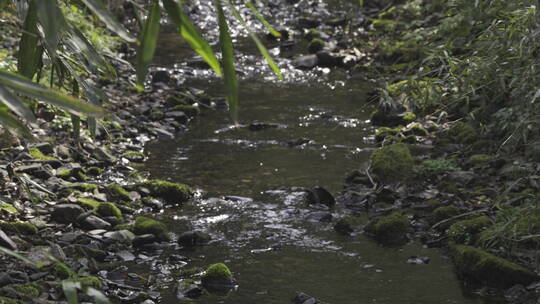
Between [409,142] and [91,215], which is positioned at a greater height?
[409,142]

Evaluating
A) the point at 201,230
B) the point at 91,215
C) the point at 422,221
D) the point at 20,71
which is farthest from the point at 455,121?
the point at 20,71

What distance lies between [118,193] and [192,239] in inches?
39.4

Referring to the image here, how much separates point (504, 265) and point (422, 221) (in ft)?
3.58

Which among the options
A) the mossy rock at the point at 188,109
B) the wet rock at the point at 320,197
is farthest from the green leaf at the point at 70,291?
the mossy rock at the point at 188,109

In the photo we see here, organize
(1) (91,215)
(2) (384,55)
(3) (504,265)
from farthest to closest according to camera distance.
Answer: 1. (2) (384,55)
2. (1) (91,215)
3. (3) (504,265)

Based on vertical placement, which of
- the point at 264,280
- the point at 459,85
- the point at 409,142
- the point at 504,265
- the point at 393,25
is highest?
the point at 393,25

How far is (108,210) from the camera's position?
18.2ft

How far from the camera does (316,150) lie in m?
7.19

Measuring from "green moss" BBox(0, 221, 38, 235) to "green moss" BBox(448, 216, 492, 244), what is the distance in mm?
2522

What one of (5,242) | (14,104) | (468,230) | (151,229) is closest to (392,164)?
(468,230)

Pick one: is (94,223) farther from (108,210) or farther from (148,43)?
(148,43)

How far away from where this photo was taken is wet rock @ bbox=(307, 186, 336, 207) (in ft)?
19.3

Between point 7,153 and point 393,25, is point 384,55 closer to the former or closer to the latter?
point 393,25

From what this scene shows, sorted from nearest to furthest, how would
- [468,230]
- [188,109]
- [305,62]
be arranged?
[468,230]
[188,109]
[305,62]
